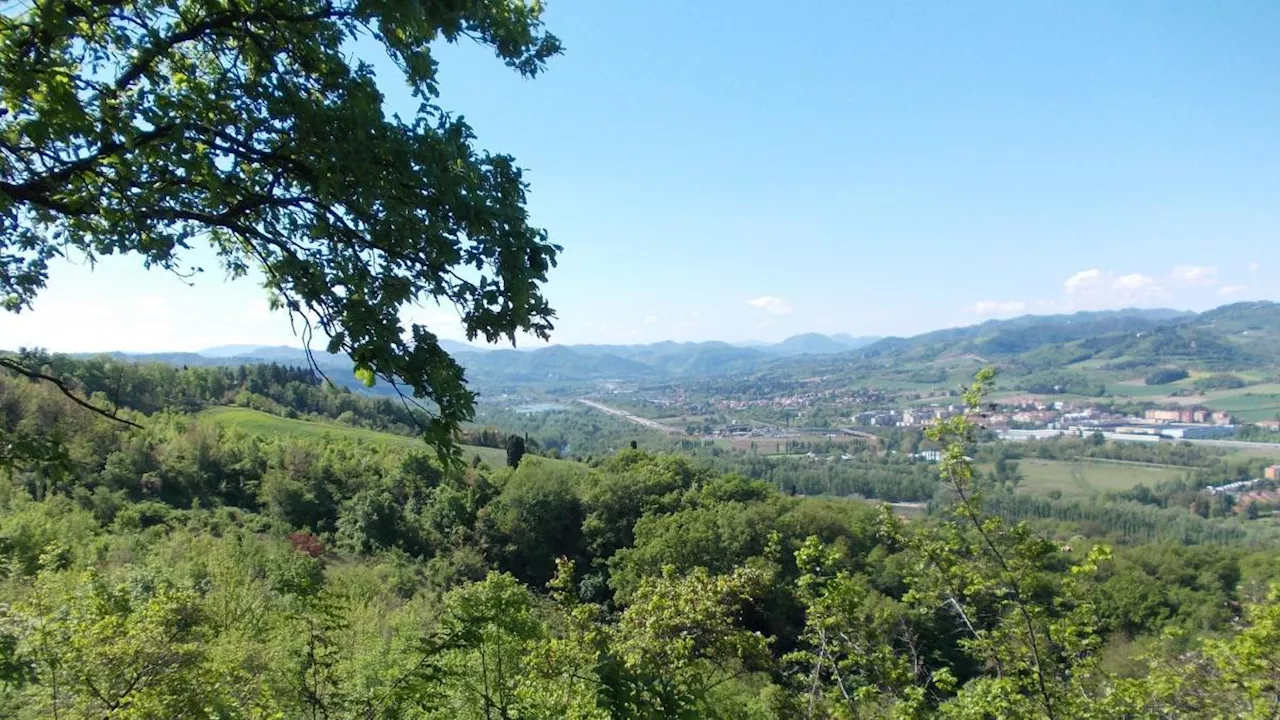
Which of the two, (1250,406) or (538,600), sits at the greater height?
(538,600)

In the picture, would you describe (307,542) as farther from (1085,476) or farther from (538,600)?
(1085,476)

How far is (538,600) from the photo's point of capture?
35.7 ft

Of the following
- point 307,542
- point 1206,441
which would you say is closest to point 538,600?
point 307,542

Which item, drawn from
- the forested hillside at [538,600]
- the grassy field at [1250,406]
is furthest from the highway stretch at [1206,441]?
the forested hillside at [538,600]

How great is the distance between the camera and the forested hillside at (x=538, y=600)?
20.4 feet

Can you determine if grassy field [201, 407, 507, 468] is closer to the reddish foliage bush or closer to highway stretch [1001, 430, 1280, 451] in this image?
the reddish foliage bush

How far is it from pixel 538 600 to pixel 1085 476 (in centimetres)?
11293

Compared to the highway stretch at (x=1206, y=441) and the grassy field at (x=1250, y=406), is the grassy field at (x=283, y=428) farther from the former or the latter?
the grassy field at (x=1250, y=406)

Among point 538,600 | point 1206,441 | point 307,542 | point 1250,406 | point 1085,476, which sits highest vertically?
point 538,600

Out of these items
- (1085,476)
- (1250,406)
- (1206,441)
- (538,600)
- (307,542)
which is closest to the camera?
(538,600)

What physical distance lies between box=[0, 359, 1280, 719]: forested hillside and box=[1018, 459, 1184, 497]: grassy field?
50190mm

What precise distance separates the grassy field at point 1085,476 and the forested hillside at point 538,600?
165 ft

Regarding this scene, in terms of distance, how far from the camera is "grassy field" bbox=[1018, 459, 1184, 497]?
91062 millimetres

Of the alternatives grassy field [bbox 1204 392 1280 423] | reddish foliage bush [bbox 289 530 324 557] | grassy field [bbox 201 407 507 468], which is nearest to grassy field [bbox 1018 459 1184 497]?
grassy field [bbox 1204 392 1280 423]
